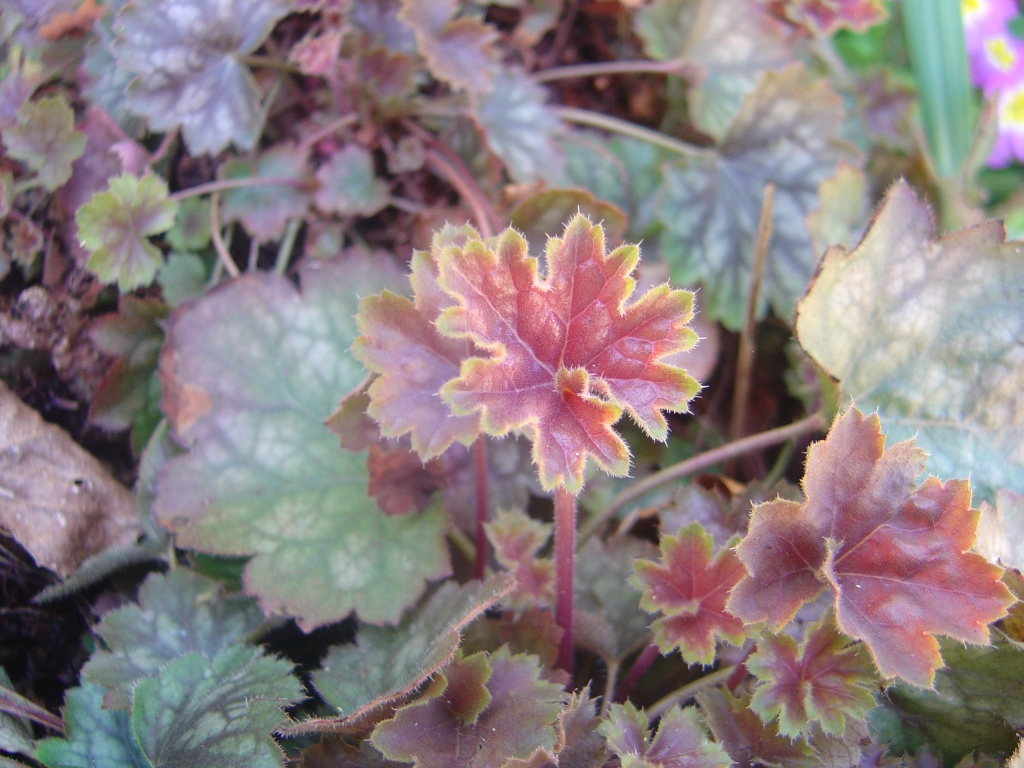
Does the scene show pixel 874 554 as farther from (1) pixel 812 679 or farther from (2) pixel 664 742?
(2) pixel 664 742

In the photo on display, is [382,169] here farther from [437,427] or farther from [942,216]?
[942,216]

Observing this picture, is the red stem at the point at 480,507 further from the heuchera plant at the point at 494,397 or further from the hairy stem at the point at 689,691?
the hairy stem at the point at 689,691

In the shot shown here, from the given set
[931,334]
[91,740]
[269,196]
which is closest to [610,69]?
[269,196]

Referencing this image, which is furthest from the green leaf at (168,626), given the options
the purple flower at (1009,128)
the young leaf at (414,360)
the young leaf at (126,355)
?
the purple flower at (1009,128)

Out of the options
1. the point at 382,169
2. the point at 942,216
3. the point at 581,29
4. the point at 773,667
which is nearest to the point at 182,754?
the point at 773,667

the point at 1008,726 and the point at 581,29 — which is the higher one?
the point at 581,29

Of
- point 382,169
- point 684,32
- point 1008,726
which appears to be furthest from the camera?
point 684,32
